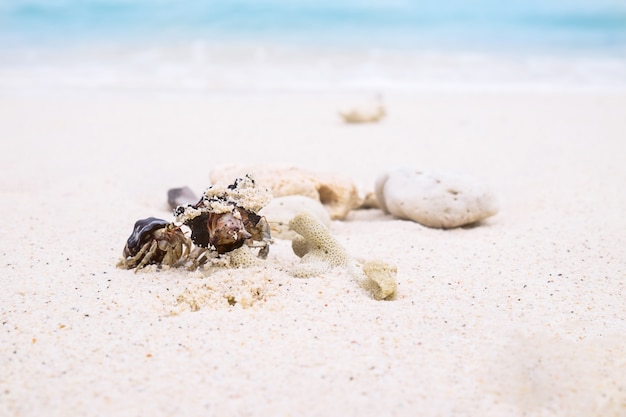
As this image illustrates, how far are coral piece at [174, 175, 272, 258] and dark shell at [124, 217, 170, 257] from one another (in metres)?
0.18

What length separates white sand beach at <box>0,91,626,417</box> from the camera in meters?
1.86

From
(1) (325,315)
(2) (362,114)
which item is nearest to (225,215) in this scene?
(1) (325,315)

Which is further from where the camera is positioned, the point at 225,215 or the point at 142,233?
the point at 142,233

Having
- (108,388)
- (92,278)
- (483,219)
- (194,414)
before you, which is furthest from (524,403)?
(483,219)

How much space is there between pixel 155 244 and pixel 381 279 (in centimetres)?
103

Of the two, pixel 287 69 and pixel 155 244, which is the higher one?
pixel 155 244

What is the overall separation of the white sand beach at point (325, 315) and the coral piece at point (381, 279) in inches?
2.7

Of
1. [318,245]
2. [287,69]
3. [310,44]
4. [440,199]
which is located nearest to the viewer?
[318,245]

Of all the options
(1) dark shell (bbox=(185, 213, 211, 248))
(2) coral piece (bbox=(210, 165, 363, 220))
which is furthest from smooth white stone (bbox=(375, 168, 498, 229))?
(1) dark shell (bbox=(185, 213, 211, 248))

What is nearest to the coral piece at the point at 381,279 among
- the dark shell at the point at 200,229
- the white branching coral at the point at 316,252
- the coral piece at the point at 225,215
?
the white branching coral at the point at 316,252

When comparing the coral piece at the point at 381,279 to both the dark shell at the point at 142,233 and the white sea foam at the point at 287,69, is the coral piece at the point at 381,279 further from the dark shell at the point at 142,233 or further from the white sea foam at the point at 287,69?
the white sea foam at the point at 287,69

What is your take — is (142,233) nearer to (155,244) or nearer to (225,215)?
(155,244)

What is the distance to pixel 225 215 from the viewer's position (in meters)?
2.55

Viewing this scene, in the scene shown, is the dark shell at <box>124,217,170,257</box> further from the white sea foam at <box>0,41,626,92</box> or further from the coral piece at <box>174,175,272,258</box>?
the white sea foam at <box>0,41,626,92</box>
